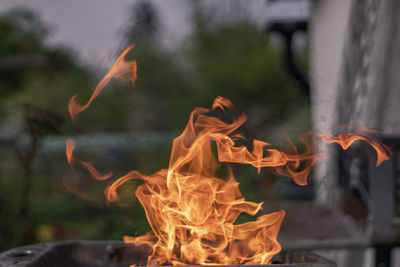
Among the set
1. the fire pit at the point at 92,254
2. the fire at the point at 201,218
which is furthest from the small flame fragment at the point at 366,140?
the fire pit at the point at 92,254

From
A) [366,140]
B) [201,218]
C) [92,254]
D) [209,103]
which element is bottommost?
[92,254]

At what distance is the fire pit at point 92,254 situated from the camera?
1.47 meters

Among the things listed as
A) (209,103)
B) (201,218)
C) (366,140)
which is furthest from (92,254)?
(209,103)

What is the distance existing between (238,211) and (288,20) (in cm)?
407

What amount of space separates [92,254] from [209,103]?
61.3 feet

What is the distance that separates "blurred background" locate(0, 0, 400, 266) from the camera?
2.46 m

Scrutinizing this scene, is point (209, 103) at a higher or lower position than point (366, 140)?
higher

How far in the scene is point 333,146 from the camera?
3.95 meters

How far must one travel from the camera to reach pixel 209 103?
66.2 feet

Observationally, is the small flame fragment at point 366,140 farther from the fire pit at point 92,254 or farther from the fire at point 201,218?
the fire pit at point 92,254

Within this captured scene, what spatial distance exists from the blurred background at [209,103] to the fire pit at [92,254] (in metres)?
0.42

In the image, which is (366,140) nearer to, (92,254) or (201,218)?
(201,218)

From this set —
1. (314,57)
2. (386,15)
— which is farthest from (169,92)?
(386,15)

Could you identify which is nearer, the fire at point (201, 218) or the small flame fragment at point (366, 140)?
the fire at point (201, 218)
